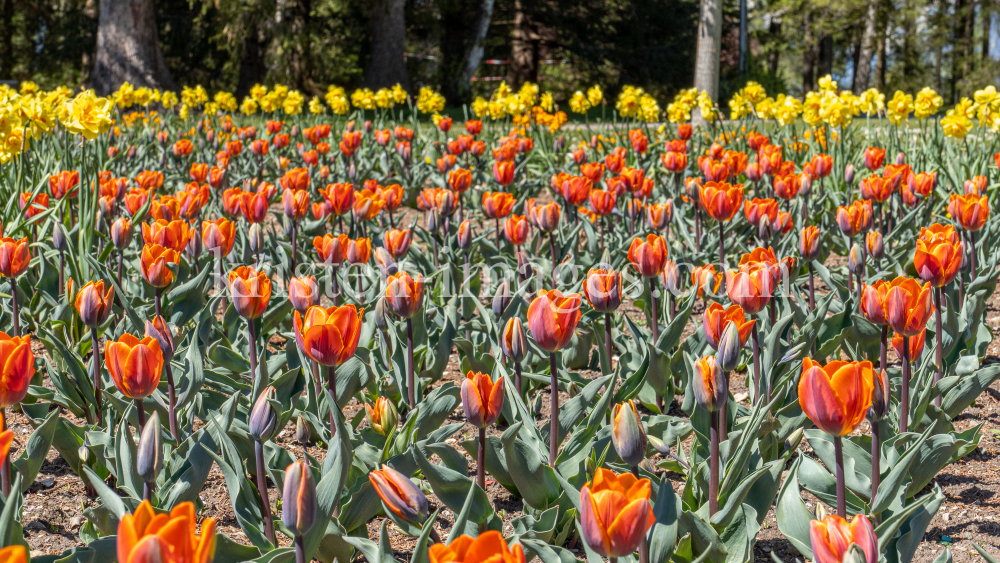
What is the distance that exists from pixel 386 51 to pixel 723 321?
49.0 feet

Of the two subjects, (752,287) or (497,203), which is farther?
(497,203)

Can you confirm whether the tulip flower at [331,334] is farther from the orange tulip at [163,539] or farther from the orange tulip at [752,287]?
the orange tulip at [752,287]

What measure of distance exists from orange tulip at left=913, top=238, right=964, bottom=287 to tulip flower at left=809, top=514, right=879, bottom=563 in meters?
1.16

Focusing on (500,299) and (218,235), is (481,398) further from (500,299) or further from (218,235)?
(218,235)

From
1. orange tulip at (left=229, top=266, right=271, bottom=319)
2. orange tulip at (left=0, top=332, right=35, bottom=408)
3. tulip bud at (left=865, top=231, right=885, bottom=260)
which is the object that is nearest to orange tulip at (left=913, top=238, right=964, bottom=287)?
tulip bud at (left=865, top=231, right=885, bottom=260)

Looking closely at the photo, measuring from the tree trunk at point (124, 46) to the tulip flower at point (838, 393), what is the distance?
47.0 feet

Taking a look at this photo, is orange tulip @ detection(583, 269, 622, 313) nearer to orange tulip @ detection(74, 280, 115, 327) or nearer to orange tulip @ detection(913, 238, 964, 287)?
orange tulip @ detection(913, 238, 964, 287)

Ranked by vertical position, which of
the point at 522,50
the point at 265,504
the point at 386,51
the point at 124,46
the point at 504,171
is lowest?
the point at 265,504

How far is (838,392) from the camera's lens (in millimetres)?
1283

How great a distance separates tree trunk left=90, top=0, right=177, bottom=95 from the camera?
532 inches

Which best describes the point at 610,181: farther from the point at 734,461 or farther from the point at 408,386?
the point at 734,461

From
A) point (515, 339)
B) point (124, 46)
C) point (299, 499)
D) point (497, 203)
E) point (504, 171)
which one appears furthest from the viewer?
point (124, 46)

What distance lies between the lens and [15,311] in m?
2.41

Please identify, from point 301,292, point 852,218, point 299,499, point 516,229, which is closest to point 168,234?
point 301,292
